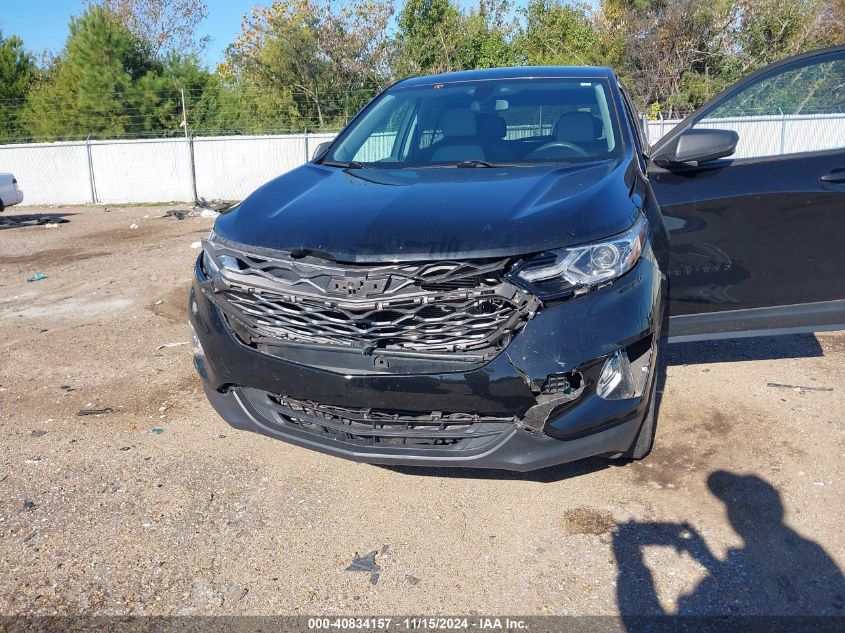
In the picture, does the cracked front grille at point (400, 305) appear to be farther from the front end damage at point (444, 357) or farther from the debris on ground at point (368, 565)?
the debris on ground at point (368, 565)

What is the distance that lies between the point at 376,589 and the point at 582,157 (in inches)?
85.2

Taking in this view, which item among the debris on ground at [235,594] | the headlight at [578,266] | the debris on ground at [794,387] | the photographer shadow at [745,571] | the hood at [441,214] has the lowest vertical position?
the debris on ground at [235,594]

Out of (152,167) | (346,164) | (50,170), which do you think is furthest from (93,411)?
(50,170)

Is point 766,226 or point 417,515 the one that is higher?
point 766,226

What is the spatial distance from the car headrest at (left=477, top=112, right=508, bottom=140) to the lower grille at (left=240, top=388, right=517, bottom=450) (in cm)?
177

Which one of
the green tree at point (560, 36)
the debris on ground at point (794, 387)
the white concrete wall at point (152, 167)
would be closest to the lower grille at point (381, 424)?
the debris on ground at point (794, 387)

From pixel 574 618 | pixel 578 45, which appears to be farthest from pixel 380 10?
pixel 574 618

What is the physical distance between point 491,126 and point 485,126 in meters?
0.03

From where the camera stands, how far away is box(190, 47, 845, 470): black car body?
105 inches

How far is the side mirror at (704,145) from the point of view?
365 cm

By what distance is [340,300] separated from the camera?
2730 mm

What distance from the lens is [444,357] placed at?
2.69 metres

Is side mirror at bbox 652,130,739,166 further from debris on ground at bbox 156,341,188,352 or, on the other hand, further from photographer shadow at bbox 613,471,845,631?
debris on ground at bbox 156,341,188,352

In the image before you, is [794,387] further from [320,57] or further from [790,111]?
[320,57]
